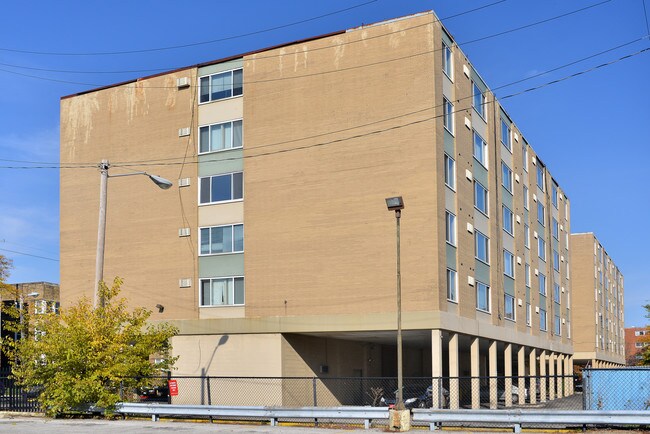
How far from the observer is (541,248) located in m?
58.6

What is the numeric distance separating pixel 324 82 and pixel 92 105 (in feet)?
45.7

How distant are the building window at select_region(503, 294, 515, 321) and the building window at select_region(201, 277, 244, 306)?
649 inches

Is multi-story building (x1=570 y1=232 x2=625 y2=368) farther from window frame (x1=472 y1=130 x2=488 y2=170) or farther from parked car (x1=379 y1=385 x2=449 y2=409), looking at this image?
parked car (x1=379 y1=385 x2=449 y2=409)

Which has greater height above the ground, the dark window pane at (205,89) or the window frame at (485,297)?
the dark window pane at (205,89)

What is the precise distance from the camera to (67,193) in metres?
42.7

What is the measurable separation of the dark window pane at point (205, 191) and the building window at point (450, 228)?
11.7 meters

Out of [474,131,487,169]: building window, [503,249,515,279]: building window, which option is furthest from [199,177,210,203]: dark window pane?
[503,249,515,279]: building window

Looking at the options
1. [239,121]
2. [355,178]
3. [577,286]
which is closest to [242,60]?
[239,121]

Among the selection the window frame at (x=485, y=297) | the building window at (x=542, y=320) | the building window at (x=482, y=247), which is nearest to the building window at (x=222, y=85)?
the building window at (x=482, y=247)

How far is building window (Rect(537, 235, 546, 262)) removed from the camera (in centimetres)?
5740

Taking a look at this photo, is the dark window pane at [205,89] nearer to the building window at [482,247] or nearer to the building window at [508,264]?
the building window at [482,247]

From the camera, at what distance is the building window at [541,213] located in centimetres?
5838

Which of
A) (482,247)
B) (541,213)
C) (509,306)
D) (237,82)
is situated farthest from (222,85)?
(541,213)

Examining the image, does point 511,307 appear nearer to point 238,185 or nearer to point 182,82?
point 238,185
